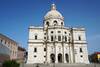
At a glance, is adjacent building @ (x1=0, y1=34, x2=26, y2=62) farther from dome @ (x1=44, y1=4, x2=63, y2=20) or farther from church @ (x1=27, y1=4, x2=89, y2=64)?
dome @ (x1=44, y1=4, x2=63, y2=20)

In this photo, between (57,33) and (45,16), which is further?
(45,16)

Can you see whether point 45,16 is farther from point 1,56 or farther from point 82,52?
point 1,56

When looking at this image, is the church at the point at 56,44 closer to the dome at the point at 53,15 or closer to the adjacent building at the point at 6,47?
the dome at the point at 53,15

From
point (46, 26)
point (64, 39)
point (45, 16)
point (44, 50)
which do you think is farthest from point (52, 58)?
point (45, 16)

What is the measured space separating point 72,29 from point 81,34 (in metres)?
3.53

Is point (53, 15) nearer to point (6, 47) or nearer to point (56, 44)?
point (56, 44)

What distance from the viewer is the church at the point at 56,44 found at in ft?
161

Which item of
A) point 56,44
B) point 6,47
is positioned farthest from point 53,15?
point 6,47

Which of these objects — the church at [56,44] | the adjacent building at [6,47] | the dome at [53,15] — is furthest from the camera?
the dome at [53,15]

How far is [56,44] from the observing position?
4891cm

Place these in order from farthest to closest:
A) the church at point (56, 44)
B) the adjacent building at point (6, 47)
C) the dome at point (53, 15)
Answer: the dome at point (53, 15), the church at point (56, 44), the adjacent building at point (6, 47)

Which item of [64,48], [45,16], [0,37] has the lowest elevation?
[64,48]

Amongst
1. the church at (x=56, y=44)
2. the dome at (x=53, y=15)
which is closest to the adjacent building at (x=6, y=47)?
the church at (x=56, y=44)

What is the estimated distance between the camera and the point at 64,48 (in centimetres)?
4894
